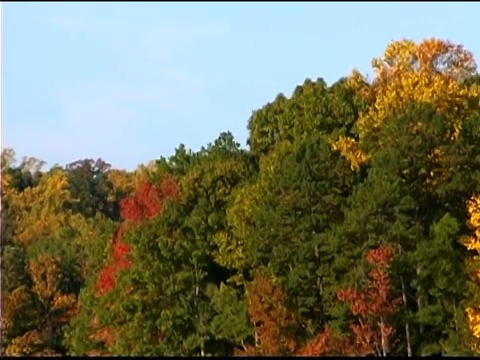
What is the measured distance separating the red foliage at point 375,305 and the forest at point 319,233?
56 millimetres

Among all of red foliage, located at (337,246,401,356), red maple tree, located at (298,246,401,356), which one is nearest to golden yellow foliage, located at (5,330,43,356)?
red maple tree, located at (298,246,401,356)

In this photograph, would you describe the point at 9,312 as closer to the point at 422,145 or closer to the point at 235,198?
the point at 235,198

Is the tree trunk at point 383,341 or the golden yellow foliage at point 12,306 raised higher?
the golden yellow foliage at point 12,306

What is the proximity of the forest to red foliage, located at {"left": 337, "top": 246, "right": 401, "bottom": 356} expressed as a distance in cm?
6

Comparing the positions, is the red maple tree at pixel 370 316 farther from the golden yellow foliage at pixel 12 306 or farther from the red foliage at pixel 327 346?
the golden yellow foliage at pixel 12 306

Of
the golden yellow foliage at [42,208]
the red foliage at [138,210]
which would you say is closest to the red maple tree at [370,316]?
the red foliage at [138,210]

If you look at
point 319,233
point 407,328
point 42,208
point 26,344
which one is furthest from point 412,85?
point 42,208

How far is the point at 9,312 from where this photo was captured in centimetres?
5122

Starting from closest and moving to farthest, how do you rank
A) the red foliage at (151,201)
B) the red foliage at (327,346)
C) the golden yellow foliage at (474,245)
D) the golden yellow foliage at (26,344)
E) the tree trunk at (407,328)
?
the golden yellow foliage at (474,245), the red foliage at (327,346), the tree trunk at (407,328), the red foliage at (151,201), the golden yellow foliage at (26,344)

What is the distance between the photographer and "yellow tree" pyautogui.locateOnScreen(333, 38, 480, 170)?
40094 millimetres

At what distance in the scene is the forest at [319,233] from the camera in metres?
36.9

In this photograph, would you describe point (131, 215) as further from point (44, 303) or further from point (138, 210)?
point (44, 303)

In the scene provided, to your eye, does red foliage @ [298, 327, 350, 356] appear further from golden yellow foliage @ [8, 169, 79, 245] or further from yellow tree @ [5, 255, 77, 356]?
golden yellow foliage @ [8, 169, 79, 245]

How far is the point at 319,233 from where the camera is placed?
3844 cm
